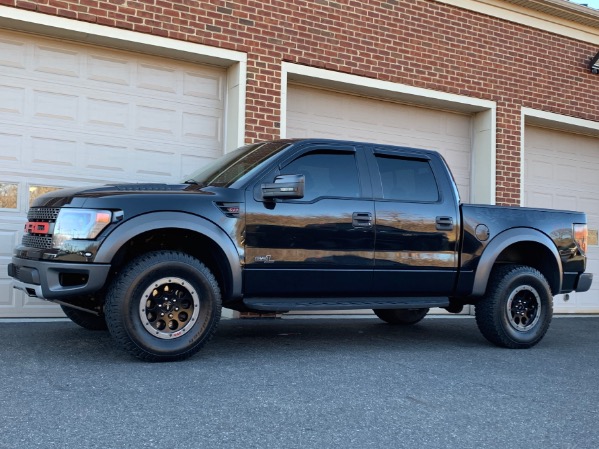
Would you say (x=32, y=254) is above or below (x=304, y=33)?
below

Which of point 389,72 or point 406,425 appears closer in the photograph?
point 406,425

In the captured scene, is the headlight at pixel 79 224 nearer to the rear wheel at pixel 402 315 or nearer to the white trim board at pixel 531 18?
the rear wheel at pixel 402 315

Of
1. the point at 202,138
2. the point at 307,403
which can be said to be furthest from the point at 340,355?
the point at 202,138

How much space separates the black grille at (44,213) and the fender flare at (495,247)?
12.6 ft

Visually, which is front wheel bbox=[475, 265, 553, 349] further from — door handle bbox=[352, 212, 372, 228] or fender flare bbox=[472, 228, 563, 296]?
door handle bbox=[352, 212, 372, 228]

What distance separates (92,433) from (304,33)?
702 centimetres

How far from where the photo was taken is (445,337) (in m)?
7.50

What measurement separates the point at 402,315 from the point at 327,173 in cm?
292

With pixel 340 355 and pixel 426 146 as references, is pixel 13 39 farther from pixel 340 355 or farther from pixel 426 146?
pixel 426 146

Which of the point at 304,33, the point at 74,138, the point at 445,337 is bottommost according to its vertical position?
the point at 445,337

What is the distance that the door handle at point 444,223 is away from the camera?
6.40 m

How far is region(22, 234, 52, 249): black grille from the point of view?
5.26m

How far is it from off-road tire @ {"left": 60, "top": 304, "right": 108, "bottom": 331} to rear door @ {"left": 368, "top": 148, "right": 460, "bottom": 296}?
103 inches

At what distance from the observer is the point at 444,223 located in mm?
6430
